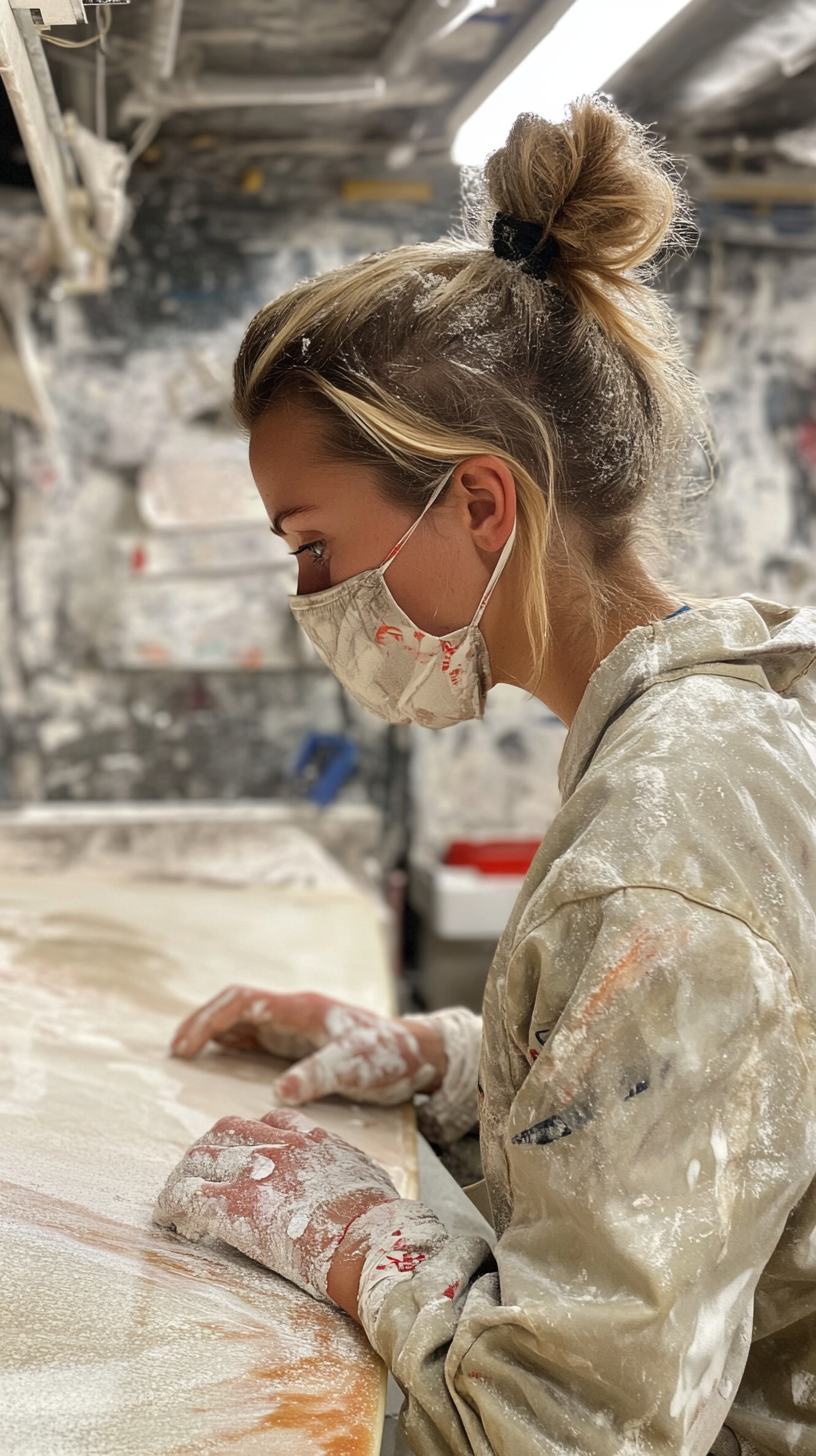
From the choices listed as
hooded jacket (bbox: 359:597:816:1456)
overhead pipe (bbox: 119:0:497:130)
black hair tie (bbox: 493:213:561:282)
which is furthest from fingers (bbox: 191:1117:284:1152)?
overhead pipe (bbox: 119:0:497:130)

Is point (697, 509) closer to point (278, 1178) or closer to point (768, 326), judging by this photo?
point (278, 1178)

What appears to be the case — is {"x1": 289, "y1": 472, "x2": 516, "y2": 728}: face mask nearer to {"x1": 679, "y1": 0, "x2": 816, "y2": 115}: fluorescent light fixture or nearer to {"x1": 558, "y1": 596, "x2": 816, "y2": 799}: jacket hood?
{"x1": 558, "y1": 596, "x2": 816, "y2": 799}: jacket hood

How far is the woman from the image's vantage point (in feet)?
2.88

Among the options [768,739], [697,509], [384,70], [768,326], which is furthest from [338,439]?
[768,326]

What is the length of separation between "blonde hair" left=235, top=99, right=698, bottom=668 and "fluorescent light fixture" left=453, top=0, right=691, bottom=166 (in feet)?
3.05

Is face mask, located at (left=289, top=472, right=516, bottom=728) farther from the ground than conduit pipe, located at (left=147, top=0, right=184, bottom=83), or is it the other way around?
conduit pipe, located at (left=147, top=0, right=184, bottom=83)

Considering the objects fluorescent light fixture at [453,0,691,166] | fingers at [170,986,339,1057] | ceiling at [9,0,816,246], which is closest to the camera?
fingers at [170,986,339,1057]

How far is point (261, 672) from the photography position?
12.9 feet

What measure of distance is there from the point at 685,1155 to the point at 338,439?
785 mm

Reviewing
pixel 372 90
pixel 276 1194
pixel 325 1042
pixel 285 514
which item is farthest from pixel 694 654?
pixel 372 90

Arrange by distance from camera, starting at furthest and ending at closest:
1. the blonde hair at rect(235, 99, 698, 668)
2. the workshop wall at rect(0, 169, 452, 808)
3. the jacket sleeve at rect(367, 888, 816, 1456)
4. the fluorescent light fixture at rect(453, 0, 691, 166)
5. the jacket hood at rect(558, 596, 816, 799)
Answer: the workshop wall at rect(0, 169, 452, 808) → the fluorescent light fixture at rect(453, 0, 691, 166) → the blonde hair at rect(235, 99, 698, 668) → the jacket hood at rect(558, 596, 816, 799) → the jacket sleeve at rect(367, 888, 816, 1456)

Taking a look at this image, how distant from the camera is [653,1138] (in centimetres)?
88

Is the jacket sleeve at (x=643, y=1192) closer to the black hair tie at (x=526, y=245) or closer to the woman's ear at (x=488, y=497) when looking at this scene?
the woman's ear at (x=488, y=497)

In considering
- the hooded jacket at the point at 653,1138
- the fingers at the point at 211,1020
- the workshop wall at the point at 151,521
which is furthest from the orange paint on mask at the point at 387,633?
the workshop wall at the point at 151,521
